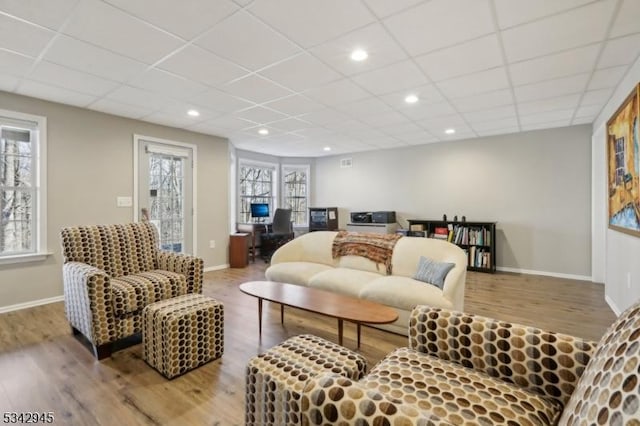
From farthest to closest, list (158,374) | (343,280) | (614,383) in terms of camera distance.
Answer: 1. (343,280)
2. (158,374)
3. (614,383)

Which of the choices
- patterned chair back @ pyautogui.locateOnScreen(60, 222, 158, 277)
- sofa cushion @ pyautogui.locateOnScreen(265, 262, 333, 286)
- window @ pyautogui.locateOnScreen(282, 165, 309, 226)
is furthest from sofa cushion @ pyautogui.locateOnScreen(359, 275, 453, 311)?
window @ pyautogui.locateOnScreen(282, 165, 309, 226)

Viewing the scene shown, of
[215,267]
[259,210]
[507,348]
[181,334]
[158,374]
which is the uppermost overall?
[259,210]

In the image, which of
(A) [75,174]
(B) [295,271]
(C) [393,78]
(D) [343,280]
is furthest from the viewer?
Answer: (A) [75,174]

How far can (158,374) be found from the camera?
2.12 metres

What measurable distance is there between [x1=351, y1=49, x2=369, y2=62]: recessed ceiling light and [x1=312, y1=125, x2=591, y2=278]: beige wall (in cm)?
401

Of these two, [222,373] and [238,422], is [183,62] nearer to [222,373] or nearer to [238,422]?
[222,373]

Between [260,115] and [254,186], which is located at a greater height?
[260,115]

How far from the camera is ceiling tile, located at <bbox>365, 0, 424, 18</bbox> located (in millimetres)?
1877

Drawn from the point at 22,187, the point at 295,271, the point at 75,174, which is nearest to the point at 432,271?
the point at 295,271

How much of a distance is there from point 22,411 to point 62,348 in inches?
34.0

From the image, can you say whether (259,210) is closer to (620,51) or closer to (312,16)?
(312,16)

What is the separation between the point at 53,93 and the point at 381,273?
4.22 meters

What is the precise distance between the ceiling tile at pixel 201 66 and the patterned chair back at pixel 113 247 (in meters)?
1.65

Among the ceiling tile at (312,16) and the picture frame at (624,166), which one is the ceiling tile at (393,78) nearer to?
the ceiling tile at (312,16)
